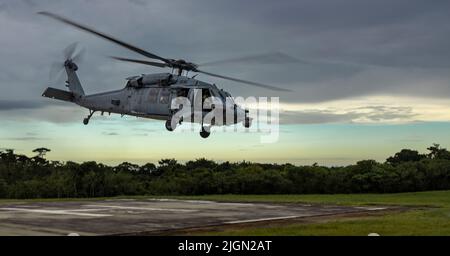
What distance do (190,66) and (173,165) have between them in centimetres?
4651

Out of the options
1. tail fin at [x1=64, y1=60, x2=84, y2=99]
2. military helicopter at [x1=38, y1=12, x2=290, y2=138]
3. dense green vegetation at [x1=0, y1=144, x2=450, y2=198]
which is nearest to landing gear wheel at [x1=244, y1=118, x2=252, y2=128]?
military helicopter at [x1=38, y1=12, x2=290, y2=138]

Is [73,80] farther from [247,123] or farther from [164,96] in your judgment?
[247,123]

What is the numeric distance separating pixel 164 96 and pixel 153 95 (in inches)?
26.4

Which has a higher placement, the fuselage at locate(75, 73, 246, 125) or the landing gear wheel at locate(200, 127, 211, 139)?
the fuselage at locate(75, 73, 246, 125)

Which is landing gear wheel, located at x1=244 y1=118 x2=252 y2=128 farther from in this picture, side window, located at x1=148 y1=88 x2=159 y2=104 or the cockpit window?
side window, located at x1=148 y1=88 x2=159 y2=104

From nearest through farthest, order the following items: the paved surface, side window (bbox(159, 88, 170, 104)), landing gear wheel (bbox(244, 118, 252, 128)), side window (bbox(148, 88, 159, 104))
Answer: the paved surface, landing gear wheel (bbox(244, 118, 252, 128)), side window (bbox(159, 88, 170, 104)), side window (bbox(148, 88, 159, 104))

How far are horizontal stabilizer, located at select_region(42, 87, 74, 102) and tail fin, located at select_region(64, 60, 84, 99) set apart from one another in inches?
A: 11.9

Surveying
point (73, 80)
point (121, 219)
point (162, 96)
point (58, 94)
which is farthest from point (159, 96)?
point (73, 80)

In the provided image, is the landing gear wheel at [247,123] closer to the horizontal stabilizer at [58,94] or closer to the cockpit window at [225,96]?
the cockpit window at [225,96]

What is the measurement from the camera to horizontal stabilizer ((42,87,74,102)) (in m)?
26.2

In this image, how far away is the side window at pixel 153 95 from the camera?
23.6 meters

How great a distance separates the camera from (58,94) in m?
27.4
